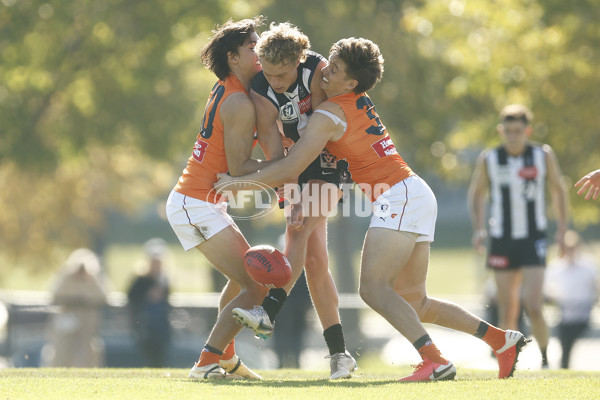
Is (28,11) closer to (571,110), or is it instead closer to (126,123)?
(126,123)

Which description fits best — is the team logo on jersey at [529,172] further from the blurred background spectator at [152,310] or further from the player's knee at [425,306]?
the blurred background spectator at [152,310]

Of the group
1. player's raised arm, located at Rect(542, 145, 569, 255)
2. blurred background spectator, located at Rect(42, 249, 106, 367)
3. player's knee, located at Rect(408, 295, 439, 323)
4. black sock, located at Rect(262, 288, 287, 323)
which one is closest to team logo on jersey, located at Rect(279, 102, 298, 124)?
black sock, located at Rect(262, 288, 287, 323)

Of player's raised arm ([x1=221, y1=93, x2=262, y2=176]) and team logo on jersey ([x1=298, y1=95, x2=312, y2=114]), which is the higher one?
team logo on jersey ([x1=298, y1=95, x2=312, y2=114])

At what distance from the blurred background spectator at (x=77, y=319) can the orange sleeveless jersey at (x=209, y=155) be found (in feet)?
21.4

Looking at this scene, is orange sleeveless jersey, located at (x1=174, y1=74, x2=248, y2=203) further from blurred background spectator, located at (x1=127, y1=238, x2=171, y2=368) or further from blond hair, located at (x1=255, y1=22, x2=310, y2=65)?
blurred background spectator, located at (x1=127, y1=238, x2=171, y2=368)

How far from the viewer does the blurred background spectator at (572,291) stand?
41.3ft

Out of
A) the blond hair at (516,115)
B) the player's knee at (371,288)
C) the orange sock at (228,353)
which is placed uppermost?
the blond hair at (516,115)

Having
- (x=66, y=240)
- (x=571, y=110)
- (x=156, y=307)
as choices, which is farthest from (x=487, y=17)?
(x=66, y=240)

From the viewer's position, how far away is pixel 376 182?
632 centimetres

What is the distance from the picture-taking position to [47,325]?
48.4ft

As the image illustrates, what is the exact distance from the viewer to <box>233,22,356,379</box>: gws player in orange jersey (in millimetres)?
6113

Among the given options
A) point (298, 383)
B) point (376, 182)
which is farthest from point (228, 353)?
point (376, 182)

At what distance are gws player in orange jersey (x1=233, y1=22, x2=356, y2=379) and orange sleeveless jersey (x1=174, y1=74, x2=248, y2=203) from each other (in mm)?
197

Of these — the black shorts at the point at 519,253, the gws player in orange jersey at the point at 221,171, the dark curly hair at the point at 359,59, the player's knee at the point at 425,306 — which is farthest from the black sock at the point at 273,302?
the black shorts at the point at 519,253
